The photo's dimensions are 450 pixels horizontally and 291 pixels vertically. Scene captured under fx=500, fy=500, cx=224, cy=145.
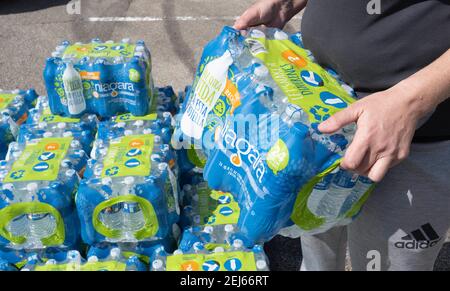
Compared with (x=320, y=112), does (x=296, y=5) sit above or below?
above

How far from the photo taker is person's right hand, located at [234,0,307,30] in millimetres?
2154

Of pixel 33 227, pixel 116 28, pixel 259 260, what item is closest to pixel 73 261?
pixel 33 227

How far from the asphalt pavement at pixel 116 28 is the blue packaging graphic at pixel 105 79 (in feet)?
6.59

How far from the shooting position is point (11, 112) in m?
3.32

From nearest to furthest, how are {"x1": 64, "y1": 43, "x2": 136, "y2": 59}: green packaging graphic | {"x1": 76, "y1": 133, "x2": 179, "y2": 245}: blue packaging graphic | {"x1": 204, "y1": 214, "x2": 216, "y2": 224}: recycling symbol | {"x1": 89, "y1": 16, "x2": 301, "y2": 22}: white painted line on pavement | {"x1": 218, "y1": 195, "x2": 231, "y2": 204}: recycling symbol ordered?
{"x1": 76, "y1": 133, "x2": 179, "y2": 245}: blue packaging graphic → {"x1": 204, "y1": 214, "x2": 216, "y2": 224}: recycling symbol → {"x1": 218, "y1": 195, "x2": 231, "y2": 204}: recycling symbol → {"x1": 64, "y1": 43, "x2": 136, "y2": 59}: green packaging graphic → {"x1": 89, "y1": 16, "x2": 301, "y2": 22}: white painted line on pavement

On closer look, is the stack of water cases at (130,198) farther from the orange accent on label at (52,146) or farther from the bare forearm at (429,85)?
the bare forearm at (429,85)

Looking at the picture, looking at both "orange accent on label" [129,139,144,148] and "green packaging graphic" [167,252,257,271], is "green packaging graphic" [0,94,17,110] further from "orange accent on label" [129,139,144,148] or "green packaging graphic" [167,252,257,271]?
"green packaging graphic" [167,252,257,271]

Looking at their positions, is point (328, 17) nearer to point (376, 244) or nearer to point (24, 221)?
point (376, 244)

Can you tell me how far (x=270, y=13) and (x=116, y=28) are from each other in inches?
190

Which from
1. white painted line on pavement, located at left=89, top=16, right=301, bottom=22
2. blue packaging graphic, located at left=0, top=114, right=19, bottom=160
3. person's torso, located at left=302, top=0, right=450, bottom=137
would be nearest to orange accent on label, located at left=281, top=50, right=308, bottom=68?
person's torso, located at left=302, top=0, right=450, bottom=137

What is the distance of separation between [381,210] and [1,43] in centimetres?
576

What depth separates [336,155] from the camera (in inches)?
64.2

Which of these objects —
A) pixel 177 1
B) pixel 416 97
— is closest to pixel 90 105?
pixel 416 97

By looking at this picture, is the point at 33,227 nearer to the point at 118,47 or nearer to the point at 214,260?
the point at 214,260
